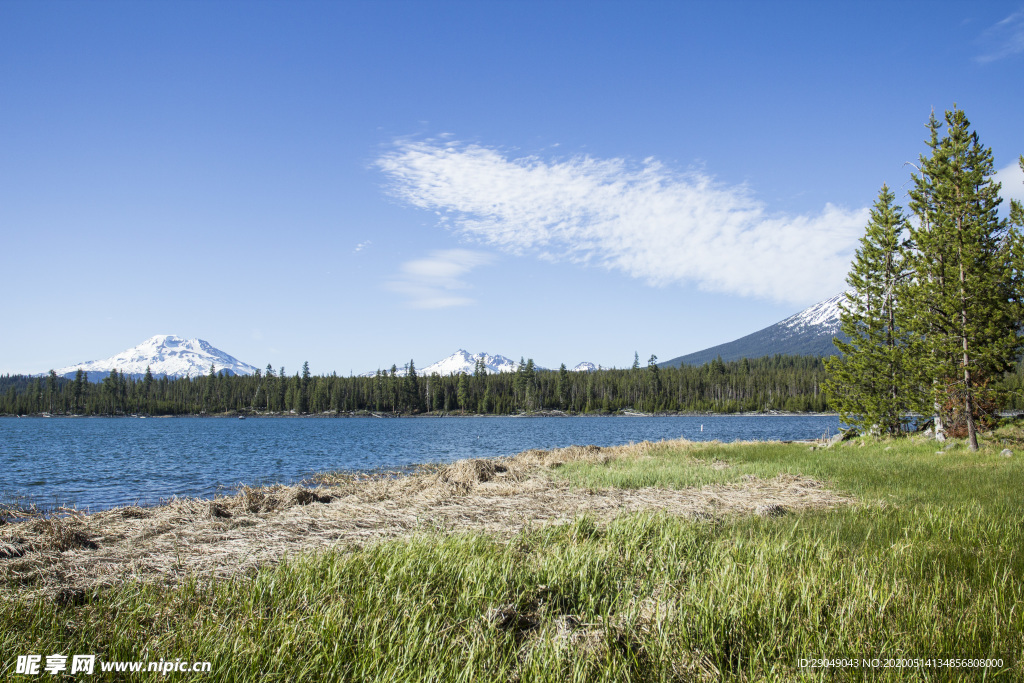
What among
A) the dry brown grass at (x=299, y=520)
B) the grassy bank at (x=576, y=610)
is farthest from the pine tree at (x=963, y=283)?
the grassy bank at (x=576, y=610)

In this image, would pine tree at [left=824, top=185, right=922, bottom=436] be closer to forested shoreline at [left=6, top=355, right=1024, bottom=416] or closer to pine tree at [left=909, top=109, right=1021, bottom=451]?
pine tree at [left=909, top=109, right=1021, bottom=451]

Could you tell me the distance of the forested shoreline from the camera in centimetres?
15962

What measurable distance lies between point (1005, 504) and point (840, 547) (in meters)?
5.99

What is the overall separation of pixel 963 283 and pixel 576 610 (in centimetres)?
2606

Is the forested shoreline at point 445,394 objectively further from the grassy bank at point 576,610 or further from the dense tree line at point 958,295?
the grassy bank at point 576,610

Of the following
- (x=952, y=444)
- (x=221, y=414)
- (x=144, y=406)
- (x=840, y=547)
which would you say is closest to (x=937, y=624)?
(x=840, y=547)

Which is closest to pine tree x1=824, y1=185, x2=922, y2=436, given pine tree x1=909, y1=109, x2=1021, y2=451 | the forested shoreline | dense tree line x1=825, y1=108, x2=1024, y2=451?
dense tree line x1=825, y1=108, x2=1024, y2=451

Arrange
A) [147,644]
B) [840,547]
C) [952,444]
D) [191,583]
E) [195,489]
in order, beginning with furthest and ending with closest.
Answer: [952,444]
[195,489]
[840,547]
[191,583]
[147,644]

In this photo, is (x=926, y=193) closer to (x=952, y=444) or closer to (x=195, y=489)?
(x=952, y=444)

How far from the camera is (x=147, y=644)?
389 centimetres

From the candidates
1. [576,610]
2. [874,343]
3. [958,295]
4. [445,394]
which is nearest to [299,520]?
[576,610]

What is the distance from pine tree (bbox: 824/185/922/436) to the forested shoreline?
424 feet

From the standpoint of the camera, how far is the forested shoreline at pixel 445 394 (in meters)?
160

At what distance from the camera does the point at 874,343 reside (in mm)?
33188
